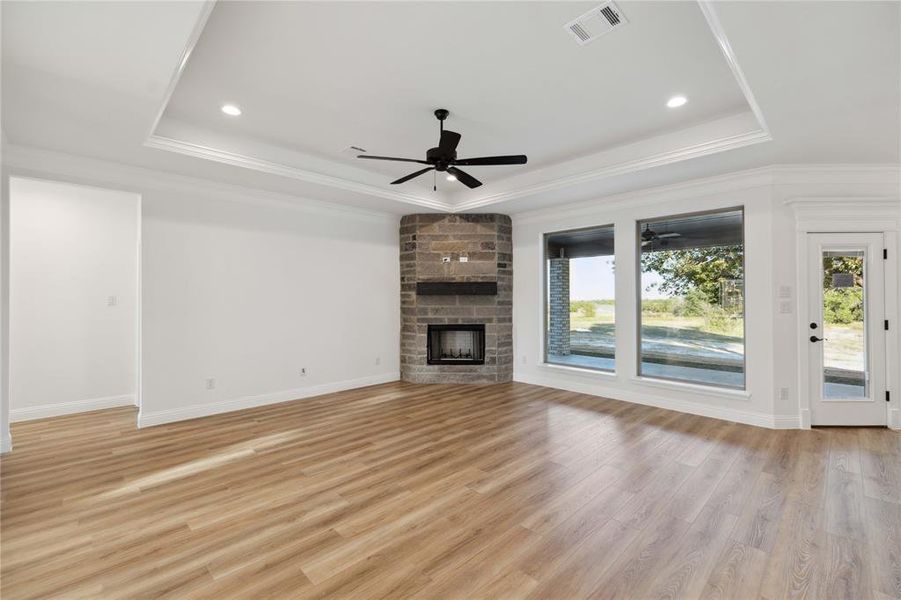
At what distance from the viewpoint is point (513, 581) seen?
1.94 m

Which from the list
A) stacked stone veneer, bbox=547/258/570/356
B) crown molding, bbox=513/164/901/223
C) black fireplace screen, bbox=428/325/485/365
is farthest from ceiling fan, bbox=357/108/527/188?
black fireplace screen, bbox=428/325/485/365

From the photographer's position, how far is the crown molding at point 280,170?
3760 millimetres

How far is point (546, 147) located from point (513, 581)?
4.02 meters

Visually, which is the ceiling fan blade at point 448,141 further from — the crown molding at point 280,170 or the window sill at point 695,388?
the window sill at point 695,388

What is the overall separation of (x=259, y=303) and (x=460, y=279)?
2.92 meters

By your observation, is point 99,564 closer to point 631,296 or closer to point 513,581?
point 513,581

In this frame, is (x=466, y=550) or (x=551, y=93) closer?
(x=466, y=550)

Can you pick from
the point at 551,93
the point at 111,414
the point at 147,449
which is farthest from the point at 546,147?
the point at 111,414

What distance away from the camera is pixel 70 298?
4824mm

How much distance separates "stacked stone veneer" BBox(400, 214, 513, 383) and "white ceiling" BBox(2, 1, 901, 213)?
1.88 m

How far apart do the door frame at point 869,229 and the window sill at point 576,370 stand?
6.49 ft

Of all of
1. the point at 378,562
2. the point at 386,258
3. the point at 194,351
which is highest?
the point at 386,258

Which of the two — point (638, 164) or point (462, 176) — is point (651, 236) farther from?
point (462, 176)

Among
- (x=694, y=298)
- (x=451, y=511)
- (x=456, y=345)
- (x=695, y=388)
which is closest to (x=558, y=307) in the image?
(x=456, y=345)
